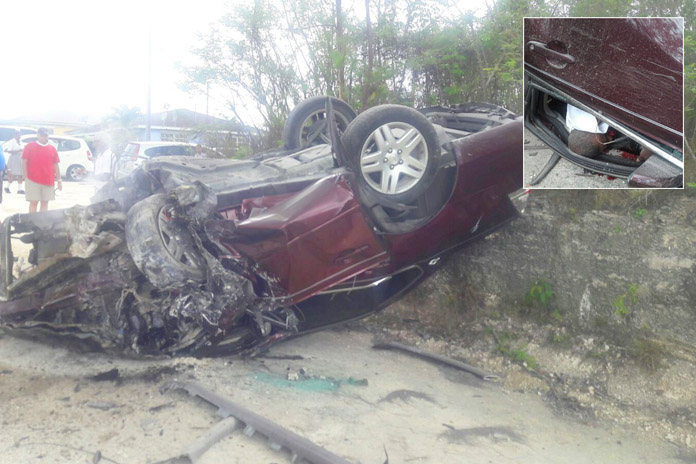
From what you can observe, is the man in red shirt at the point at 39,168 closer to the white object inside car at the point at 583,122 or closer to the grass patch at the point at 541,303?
the grass patch at the point at 541,303

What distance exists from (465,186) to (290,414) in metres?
2.21

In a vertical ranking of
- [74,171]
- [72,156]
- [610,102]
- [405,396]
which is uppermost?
[610,102]

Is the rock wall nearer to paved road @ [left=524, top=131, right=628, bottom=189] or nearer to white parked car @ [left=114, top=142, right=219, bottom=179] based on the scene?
paved road @ [left=524, top=131, right=628, bottom=189]

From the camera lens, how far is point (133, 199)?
4.33 metres

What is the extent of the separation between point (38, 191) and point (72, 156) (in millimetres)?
10613

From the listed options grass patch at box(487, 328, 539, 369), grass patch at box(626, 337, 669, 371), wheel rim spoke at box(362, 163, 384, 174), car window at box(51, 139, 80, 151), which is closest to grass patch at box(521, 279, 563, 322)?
grass patch at box(487, 328, 539, 369)

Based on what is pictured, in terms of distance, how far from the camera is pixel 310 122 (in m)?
5.44

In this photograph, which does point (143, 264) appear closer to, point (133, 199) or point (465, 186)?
point (133, 199)

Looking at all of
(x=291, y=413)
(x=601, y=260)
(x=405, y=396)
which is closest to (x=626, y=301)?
(x=601, y=260)

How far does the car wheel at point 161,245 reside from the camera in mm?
3527

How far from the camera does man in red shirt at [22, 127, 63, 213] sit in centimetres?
843

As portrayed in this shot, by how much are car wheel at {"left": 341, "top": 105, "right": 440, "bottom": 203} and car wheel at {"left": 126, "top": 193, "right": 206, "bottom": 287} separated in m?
1.31

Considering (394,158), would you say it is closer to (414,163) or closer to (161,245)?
(414,163)

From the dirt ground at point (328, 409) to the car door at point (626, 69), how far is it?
1957 mm
